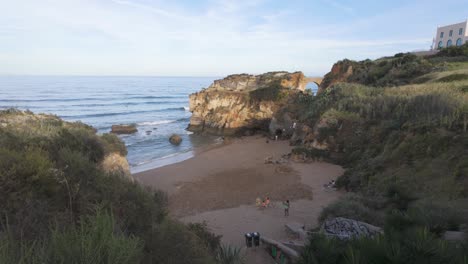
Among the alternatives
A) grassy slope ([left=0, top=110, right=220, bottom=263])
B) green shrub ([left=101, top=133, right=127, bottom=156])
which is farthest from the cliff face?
grassy slope ([left=0, top=110, right=220, bottom=263])

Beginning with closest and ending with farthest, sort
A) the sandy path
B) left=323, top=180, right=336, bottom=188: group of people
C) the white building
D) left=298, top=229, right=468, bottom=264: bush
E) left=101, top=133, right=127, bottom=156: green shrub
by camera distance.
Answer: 1. left=298, top=229, right=468, bottom=264: bush
2. the sandy path
3. left=101, top=133, right=127, bottom=156: green shrub
4. left=323, top=180, right=336, bottom=188: group of people
5. the white building

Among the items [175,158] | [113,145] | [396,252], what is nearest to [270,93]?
[175,158]

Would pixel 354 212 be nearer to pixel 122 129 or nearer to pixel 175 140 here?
pixel 175 140

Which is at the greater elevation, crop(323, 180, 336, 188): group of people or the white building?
the white building

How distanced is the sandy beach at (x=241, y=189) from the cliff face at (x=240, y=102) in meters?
9.31

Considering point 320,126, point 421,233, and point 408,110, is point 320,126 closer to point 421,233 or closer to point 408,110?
point 408,110

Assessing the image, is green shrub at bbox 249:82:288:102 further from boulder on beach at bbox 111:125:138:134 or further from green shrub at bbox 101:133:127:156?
green shrub at bbox 101:133:127:156

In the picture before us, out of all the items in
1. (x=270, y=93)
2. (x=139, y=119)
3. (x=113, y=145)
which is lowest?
(x=139, y=119)

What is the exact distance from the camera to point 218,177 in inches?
725

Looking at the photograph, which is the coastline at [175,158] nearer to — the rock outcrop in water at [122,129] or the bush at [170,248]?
the rock outcrop in water at [122,129]

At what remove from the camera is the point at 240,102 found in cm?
3481

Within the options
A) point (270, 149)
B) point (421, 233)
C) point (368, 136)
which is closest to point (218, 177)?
point (270, 149)

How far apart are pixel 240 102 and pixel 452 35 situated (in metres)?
40.4

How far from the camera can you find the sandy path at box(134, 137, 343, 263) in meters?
11.7
